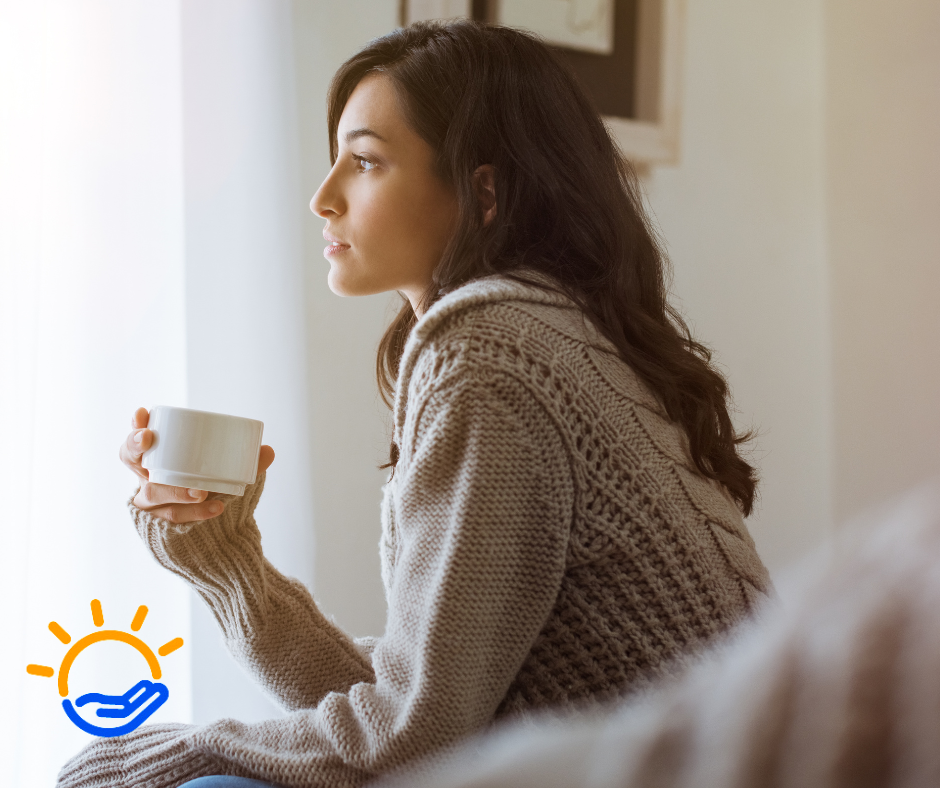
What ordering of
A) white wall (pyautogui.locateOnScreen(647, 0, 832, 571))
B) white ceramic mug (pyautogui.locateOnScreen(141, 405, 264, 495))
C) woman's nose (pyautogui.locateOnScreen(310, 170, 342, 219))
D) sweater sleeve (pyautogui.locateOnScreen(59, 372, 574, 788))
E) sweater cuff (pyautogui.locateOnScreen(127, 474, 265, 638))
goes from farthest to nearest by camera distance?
white wall (pyautogui.locateOnScreen(647, 0, 832, 571))
woman's nose (pyautogui.locateOnScreen(310, 170, 342, 219))
sweater cuff (pyautogui.locateOnScreen(127, 474, 265, 638))
white ceramic mug (pyautogui.locateOnScreen(141, 405, 264, 495))
sweater sleeve (pyautogui.locateOnScreen(59, 372, 574, 788))

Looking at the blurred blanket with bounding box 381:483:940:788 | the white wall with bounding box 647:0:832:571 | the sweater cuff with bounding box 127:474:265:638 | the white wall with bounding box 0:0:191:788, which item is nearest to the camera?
the blurred blanket with bounding box 381:483:940:788

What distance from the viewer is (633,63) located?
1.69m

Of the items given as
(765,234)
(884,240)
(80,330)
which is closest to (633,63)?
(765,234)

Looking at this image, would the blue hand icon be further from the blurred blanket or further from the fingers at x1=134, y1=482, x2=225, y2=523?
the blurred blanket

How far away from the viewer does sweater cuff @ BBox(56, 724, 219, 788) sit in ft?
2.14

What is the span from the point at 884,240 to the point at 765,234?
0.24 metres

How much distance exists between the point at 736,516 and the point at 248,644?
1.59 ft

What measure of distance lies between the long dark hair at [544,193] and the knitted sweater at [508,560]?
0.23ft

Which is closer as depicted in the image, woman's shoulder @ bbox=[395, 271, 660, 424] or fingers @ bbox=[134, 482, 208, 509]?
woman's shoulder @ bbox=[395, 271, 660, 424]

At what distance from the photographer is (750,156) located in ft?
6.04

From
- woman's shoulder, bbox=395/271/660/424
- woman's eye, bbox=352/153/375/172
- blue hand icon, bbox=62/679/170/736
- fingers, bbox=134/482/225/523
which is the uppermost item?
woman's eye, bbox=352/153/375/172

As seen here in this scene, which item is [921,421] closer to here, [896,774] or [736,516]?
[736,516]

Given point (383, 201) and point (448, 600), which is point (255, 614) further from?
point (383, 201)

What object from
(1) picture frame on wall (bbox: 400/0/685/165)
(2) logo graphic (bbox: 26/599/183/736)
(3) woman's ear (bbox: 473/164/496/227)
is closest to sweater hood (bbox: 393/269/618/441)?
(3) woman's ear (bbox: 473/164/496/227)
